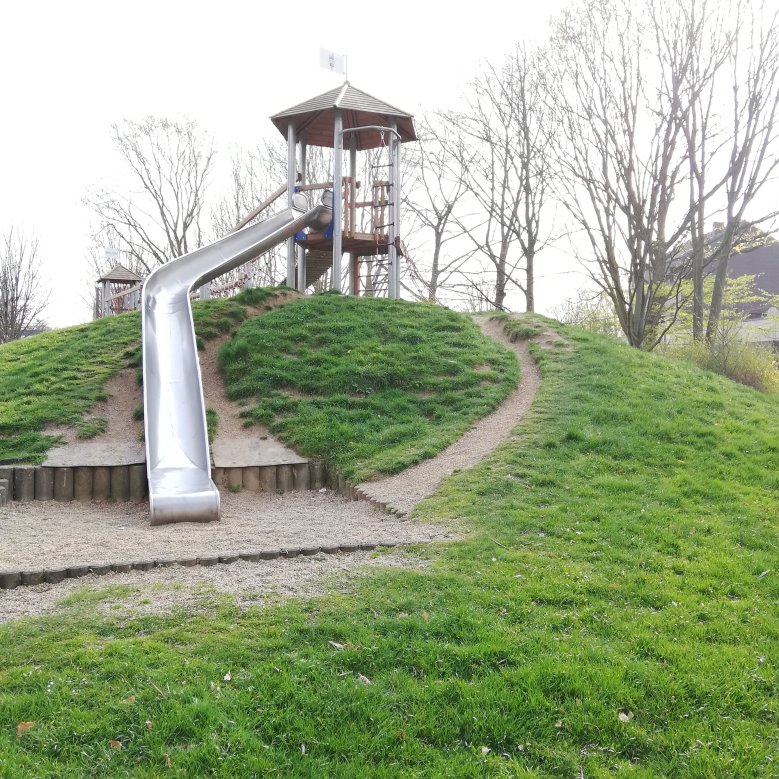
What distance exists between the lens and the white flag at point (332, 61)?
16.4m

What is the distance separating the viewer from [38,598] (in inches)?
179

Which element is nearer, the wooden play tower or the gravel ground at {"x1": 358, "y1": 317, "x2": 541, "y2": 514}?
the gravel ground at {"x1": 358, "y1": 317, "x2": 541, "y2": 514}

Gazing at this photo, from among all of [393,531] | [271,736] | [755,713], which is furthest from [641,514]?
[271,736]

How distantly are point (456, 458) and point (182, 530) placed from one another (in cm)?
347

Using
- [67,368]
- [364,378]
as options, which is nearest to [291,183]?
[364,378]

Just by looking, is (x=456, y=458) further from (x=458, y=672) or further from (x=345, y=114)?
(x=345, y=114)

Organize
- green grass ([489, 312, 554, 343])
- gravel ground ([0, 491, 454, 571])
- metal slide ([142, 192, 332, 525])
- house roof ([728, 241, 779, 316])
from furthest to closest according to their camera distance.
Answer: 1. house roof ([728, 241, 779, 316])
2. green grass ([489, 312, 554, 343])
3. metal slide ([142, 192, 332, 525])
4. gravel ground ([0, 491, 454, 571])

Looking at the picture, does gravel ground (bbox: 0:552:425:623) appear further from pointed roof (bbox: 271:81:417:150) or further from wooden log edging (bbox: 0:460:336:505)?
pointed roof (bbox: 271:81:417:150)

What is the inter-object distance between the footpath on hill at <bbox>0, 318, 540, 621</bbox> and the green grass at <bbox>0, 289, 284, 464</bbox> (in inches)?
68.6

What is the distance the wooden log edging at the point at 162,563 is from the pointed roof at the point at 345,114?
1229 cm

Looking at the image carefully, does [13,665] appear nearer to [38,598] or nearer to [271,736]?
[38,598]

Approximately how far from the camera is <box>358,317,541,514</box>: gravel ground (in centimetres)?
761

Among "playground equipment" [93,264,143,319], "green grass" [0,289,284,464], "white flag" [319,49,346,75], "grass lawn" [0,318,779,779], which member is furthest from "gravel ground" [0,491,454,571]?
"playground equipment" [93,264,143,319]

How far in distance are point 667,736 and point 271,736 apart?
1884 mm
